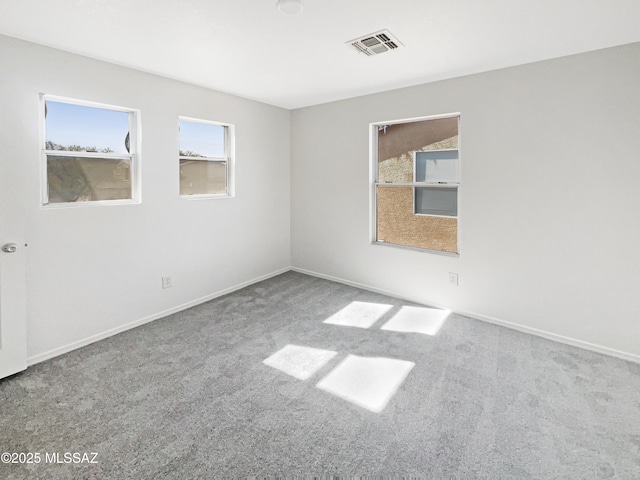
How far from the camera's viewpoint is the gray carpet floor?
1688 millimetres

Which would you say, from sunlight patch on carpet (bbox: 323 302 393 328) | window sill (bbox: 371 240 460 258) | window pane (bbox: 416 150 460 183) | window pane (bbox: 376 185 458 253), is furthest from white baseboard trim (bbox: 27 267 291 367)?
window pane (bbox: 416 150 460 183)

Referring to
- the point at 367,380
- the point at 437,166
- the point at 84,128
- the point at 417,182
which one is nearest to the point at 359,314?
the point at 367,380

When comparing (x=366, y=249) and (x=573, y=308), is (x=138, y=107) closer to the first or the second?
(x=366, y=249)

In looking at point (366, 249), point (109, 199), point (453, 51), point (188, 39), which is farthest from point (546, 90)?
point (109, 199)

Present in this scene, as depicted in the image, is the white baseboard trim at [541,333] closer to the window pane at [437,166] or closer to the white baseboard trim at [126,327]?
the window pane at [437,166]

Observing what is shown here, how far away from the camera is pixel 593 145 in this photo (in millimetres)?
2709

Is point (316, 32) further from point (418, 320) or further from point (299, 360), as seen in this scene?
point (418, 320)

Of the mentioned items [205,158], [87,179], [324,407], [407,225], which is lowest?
[324,407]

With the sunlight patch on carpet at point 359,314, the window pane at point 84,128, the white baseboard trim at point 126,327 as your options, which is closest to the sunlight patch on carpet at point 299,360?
the sunlight patch on carpet at point 359,314

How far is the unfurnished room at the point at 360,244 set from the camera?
6.19ft

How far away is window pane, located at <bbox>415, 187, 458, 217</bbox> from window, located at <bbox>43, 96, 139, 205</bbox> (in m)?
3.05

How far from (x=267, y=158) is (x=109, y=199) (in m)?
2.12

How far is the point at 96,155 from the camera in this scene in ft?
9.75

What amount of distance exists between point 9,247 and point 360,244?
3.39m
